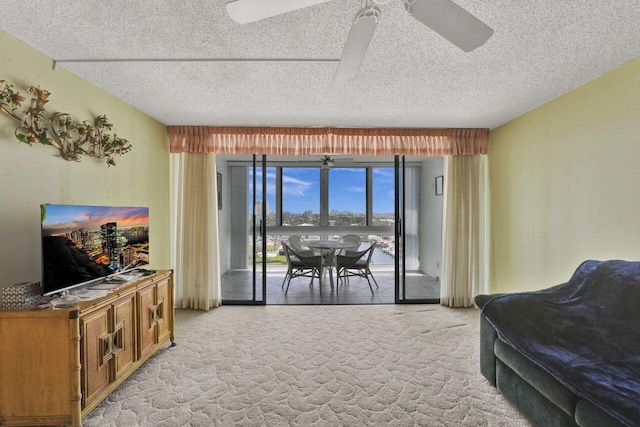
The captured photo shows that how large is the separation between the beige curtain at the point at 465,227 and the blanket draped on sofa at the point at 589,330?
1503mm

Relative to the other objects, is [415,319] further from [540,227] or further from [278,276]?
[278,276]

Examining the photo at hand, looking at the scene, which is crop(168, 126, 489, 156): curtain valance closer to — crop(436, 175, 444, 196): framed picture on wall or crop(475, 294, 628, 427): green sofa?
crop(436, 175, 444, 196): framed picture on wall

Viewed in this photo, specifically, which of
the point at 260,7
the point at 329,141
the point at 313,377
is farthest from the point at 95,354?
the point at 329,141

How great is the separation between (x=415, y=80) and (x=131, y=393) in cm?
332

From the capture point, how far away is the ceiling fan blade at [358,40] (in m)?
1.21

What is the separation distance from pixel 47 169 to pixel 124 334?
4.37 ft

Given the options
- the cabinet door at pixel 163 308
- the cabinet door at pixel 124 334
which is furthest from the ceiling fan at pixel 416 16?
the cabinet door at pixel 163 308

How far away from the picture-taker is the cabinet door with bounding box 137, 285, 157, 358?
7.68 feet

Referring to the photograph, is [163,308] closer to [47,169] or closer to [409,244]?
[47,169]

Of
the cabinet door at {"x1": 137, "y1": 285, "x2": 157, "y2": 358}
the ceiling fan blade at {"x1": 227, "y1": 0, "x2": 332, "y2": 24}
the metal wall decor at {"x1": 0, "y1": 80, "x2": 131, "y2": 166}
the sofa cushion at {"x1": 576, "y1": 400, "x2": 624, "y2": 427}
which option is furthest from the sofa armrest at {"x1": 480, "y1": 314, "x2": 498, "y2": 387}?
the metal wall decor at {"x1": 0, "y1": 80, "x2": 131, "y2": 166}

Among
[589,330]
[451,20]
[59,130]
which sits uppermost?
[451,20]

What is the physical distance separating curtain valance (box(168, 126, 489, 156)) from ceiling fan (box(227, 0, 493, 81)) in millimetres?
2403

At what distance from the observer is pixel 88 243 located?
212cm

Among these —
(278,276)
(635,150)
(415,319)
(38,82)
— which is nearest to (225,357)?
(415,319)
